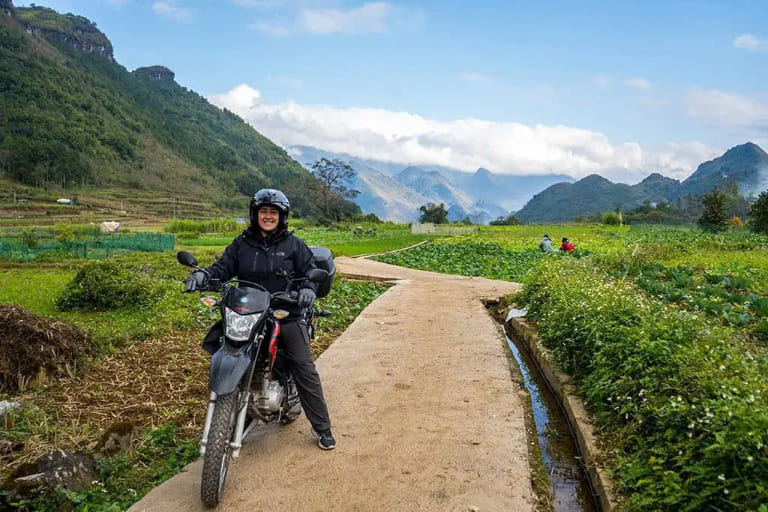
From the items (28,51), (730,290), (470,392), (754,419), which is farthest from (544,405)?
(28,51)

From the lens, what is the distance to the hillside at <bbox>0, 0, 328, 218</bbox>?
80312 mm

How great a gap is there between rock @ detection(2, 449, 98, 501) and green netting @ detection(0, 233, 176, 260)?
20.2m

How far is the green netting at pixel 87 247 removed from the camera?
21.5 meters

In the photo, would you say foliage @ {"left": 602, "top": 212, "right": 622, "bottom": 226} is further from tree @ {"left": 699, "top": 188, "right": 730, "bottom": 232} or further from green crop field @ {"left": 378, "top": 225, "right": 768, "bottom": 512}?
green crop field @ {"left": 378, "top": 225, "right": 768, "bottom": 512}

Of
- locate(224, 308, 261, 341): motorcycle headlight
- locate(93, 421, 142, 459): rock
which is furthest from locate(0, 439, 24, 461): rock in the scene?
locate(224, 308, 261, 341): motorcycle headlight

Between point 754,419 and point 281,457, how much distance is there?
120 inches

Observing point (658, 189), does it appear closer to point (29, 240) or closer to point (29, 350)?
point (29, 240)

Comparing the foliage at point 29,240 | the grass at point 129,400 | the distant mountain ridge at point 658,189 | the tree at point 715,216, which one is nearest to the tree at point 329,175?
the tree at point 715,216

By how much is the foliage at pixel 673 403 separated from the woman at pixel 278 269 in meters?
2.19

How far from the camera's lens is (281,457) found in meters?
4.00

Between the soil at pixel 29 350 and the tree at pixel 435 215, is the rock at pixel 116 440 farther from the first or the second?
the tree at pixel 435 215

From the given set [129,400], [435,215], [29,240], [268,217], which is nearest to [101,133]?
[435,215]

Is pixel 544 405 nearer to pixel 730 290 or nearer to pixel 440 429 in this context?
pixel 440 429

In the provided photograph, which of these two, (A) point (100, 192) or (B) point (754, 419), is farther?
(A) point (100, 192)
